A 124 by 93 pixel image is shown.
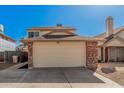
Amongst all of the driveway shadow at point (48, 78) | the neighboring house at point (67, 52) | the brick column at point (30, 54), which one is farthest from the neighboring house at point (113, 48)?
the driveway shadow at point (48, 78)

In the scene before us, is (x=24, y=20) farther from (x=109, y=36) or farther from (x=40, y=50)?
(x=109, y=36)

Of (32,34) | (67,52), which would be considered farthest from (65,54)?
(32,34)

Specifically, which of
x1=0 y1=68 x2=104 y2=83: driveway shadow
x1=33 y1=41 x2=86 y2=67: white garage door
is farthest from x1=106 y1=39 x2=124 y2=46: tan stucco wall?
x1=0 y1=68 x2=104 y2=83: driveway shadow

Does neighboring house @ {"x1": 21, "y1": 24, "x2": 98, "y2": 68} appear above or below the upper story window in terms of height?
below

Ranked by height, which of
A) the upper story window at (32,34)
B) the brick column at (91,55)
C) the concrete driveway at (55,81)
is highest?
the upper story window at (32,34)

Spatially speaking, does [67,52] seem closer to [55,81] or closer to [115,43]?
[55,81]

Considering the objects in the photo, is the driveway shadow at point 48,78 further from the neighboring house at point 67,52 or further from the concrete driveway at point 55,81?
the neighboring house at point 67,52

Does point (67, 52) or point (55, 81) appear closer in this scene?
point (55, 81)

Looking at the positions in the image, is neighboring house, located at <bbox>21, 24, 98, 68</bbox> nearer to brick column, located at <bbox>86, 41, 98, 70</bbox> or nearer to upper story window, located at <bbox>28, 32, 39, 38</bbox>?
brick column, located at <bbox>86, 41, 98, 70</bbox>

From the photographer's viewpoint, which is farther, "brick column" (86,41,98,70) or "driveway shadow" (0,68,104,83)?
"brick column" (86,41,98,70)

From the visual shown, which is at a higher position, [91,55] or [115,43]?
[115,43]

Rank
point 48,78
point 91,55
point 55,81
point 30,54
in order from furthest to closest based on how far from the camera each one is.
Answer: point 91,55, point 30,54, point 48,78, point 55,81

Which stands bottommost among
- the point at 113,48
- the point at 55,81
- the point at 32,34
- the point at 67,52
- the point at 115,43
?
the point at 55,81
